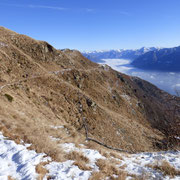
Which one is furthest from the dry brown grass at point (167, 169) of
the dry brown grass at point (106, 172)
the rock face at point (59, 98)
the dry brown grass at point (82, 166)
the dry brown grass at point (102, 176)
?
the rock face at point (59, 98)

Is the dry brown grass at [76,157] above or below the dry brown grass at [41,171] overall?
below

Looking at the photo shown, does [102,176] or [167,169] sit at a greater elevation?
[102,176]

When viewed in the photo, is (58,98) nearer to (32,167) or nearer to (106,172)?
(32,167)

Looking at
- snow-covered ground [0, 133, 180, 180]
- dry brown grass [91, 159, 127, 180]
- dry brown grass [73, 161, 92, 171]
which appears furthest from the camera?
dry brown grass [73, 161, 92, 171]

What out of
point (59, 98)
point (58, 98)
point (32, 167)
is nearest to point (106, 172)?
point (32, 167)

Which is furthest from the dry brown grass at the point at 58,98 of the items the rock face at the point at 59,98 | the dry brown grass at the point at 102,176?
the dry brown grass at the point at 102,176

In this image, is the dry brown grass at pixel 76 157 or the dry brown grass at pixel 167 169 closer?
the dry brown grass at pixel 167 169

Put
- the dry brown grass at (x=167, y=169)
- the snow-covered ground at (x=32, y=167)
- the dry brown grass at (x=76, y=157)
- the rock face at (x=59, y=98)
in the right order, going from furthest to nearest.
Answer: the rock face at (x=59, y=98)
the dry brown grass at (x=76, y=157)
the dry brown grass at (x=167, y=169)
the snow-covered ground at (x=32, y=167)

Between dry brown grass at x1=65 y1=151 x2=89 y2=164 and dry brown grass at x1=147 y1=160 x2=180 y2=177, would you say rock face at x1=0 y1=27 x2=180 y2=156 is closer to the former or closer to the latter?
dry brown grass at x1=65 y1=151 x2=89 y2=164

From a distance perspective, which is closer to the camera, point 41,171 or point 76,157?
point 41,171

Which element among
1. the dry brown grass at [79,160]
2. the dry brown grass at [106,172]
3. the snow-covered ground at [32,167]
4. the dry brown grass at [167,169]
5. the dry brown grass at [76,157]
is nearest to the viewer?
the snow-covered ground at [32,167]

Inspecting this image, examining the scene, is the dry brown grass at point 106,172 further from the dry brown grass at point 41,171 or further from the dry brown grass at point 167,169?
the dry brown grass at point 167,169

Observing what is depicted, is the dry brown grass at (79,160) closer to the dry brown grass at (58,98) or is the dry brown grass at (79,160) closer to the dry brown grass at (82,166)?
the dry brown grass at (82,166)

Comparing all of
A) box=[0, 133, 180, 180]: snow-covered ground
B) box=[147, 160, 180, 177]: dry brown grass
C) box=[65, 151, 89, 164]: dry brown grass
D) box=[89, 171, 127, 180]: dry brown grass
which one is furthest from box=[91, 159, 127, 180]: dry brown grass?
box=[147, 160, 180, 177]: dry brown grass
